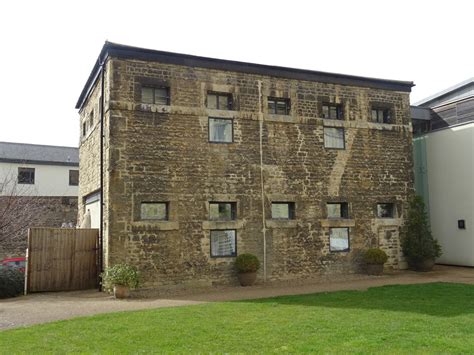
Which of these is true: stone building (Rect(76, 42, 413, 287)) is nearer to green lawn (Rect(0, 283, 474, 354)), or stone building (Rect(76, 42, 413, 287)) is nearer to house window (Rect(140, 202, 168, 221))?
house window (Rect(140, 202, 168, 221))

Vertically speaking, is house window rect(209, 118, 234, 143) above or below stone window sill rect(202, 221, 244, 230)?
above

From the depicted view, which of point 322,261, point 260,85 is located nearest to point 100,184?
point 260,85

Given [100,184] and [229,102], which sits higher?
[229,102]

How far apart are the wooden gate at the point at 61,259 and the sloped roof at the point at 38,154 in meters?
23.0

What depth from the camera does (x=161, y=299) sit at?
12.4 meters

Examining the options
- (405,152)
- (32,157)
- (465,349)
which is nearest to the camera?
(465,349)

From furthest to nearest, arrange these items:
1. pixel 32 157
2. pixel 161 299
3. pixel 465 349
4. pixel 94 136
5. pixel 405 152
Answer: pixel 32 157 < pixel 405 152 < pixel 94 136 < pixel 161 299 < pixel 465 349

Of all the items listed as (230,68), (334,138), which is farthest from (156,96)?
(334,138)

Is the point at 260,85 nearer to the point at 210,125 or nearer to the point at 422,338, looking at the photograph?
the point at 210,125

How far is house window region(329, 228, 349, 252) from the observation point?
54.3 feet

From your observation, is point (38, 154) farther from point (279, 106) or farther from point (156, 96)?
point (279, 106)

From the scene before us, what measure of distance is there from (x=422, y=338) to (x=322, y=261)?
28.8 feet

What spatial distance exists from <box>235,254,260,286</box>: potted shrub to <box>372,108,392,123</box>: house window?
7.76m

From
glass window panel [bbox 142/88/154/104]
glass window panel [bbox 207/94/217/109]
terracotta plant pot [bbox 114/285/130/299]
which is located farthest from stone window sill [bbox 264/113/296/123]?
terracotta plant pot [bbox 114/285/130/299]
